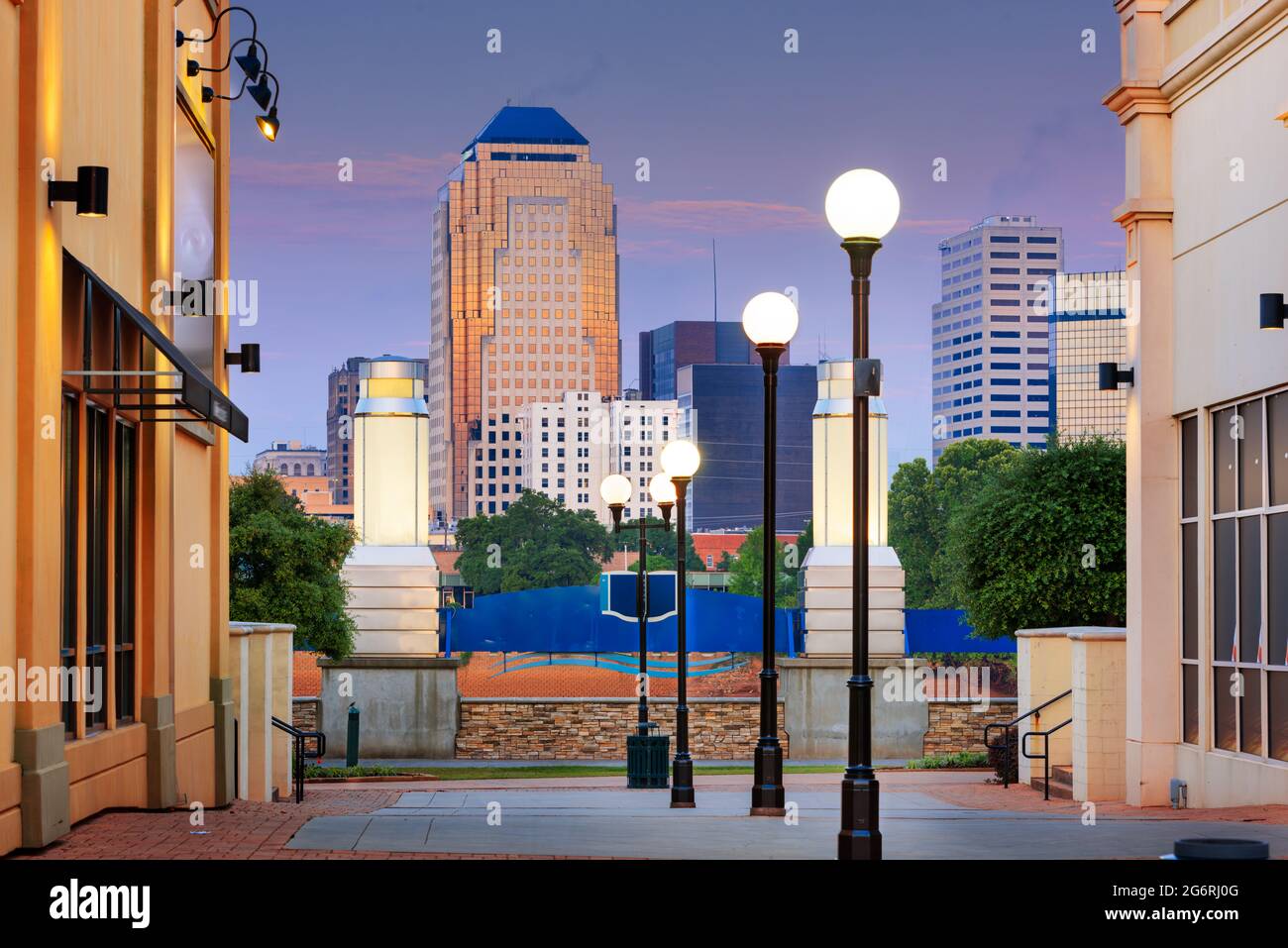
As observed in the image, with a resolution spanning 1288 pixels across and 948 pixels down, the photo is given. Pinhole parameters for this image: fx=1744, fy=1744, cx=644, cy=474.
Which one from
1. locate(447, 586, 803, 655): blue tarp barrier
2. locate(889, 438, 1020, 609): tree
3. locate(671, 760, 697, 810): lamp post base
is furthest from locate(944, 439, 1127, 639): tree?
locate(889, 438, 1020, 609): tree

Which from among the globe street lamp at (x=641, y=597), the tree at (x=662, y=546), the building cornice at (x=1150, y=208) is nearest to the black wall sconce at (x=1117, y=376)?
the building cornice at (x=1150, y=208)

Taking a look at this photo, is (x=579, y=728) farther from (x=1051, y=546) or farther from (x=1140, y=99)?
(x=1140, y=99)

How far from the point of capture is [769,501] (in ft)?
55.3

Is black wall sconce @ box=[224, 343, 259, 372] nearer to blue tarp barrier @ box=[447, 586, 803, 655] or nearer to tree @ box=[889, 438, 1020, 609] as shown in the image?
blue tarp barrier @ box=[447, 586, 803, 655]

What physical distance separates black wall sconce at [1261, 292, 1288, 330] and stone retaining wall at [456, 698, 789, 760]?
2275 cm

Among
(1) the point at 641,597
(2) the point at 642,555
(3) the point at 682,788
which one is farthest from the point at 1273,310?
(1) the point at 641,597

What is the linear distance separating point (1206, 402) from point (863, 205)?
8811 mm

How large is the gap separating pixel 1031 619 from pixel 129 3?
938 inches

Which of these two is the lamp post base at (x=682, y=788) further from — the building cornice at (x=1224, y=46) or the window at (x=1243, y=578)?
the building cornice at (x=1224, y=46)

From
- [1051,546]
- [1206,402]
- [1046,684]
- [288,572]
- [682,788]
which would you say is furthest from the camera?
[288,572]

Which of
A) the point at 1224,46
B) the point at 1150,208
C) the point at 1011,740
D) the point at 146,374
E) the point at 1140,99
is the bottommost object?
the point at 1011,740

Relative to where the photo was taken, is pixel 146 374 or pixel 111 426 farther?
pixel 111 426

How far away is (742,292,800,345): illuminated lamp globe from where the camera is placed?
16219 mm

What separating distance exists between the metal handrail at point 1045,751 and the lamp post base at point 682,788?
4.53 meters
